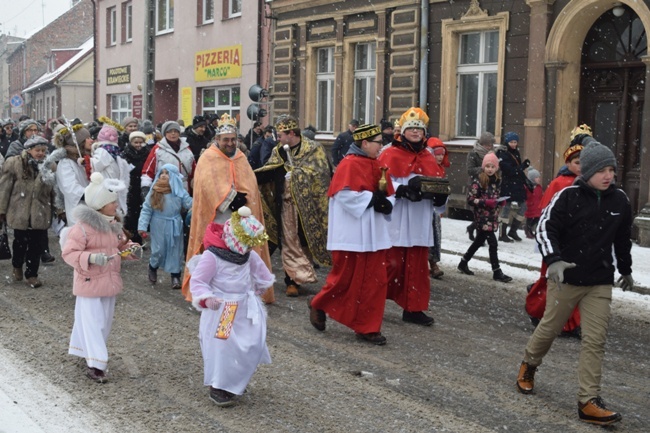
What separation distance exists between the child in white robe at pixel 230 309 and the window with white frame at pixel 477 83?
1155cm

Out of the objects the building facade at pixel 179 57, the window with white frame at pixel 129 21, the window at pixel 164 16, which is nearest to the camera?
the building facade at pixel 179 57

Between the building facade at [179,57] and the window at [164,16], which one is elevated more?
the window at [164,16]

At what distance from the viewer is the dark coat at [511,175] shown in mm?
13867

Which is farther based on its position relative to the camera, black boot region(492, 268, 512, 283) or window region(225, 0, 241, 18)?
window region(225, 0, 241, 18)

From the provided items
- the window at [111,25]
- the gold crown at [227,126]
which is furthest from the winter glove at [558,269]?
the window at [111,25]

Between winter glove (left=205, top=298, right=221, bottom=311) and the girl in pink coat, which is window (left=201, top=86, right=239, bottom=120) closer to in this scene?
the girl in pink coat

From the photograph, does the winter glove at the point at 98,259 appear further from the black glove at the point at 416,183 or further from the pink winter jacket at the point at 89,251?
the black glove at the point at 416,183

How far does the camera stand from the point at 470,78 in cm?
1741

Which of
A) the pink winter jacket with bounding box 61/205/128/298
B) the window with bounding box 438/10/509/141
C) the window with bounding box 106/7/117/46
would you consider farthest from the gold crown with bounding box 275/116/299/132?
the window with bounding box 106/7/117/46

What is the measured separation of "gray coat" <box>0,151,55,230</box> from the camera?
9914 mm

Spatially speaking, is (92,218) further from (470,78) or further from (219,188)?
(470,78)

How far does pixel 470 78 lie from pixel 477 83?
0.81 ft

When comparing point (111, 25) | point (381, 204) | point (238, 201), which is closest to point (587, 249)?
point (381, 204)

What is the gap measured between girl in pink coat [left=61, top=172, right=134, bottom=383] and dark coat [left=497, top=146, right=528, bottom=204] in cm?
857
